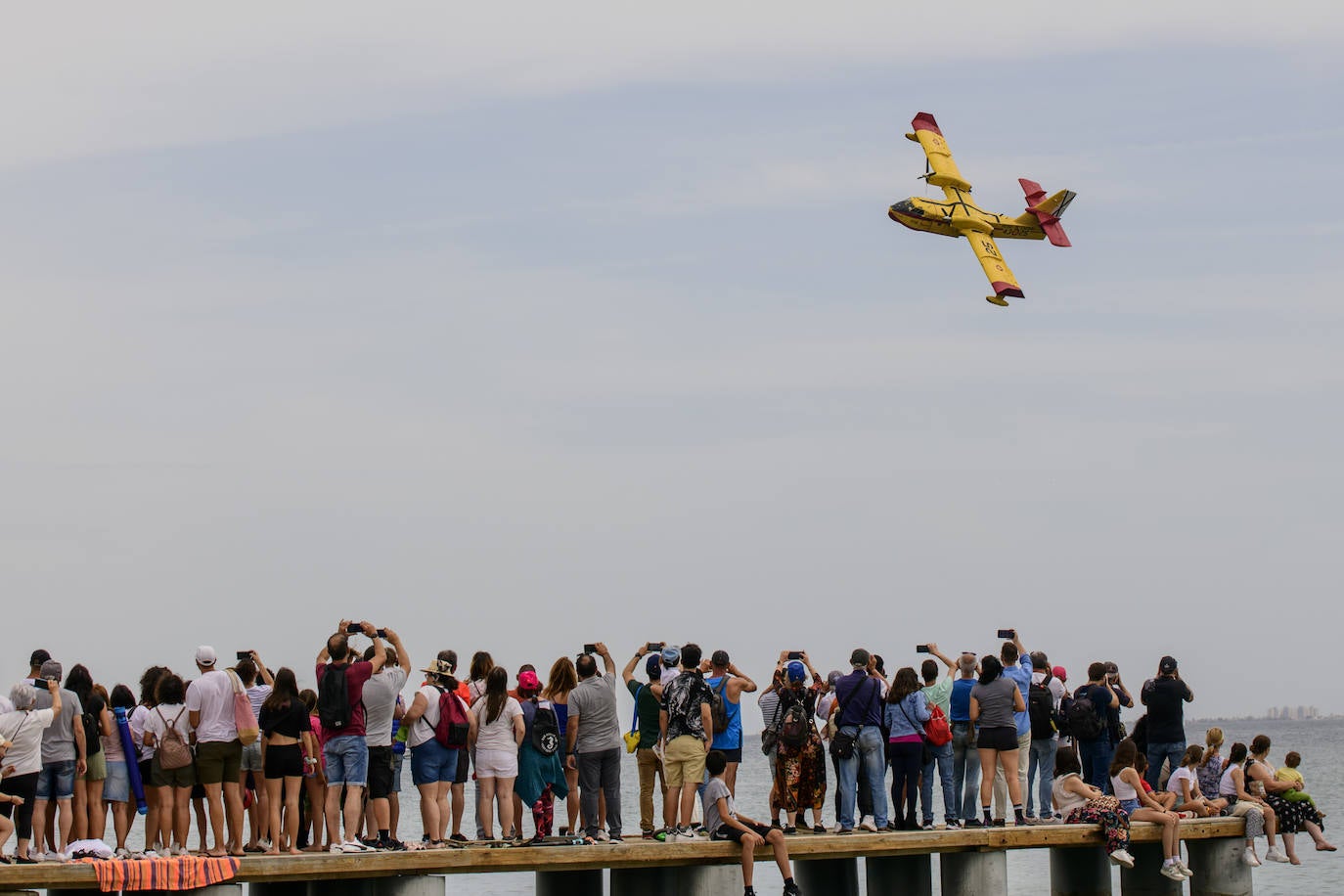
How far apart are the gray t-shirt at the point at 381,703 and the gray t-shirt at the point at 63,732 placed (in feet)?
8.09

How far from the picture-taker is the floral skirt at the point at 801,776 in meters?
17.0

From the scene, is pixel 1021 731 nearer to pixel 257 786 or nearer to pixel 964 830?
pixel 964 830

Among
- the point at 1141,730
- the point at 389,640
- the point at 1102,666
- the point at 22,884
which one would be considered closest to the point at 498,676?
the point at 389,640

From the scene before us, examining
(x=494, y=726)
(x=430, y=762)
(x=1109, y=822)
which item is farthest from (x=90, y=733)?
(x=1109, y=822)

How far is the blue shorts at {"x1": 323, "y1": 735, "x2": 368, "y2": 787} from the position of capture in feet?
49.0

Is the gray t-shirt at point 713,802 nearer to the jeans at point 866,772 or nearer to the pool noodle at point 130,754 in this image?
the jeans at point 866,772

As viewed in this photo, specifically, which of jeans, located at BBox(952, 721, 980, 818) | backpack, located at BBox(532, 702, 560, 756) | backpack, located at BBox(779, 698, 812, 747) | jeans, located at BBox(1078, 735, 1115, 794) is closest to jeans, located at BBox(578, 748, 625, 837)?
backpack, located at BBox(532, 702, 560, 756)

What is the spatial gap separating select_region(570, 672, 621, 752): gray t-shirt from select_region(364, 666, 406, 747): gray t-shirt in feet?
5.89

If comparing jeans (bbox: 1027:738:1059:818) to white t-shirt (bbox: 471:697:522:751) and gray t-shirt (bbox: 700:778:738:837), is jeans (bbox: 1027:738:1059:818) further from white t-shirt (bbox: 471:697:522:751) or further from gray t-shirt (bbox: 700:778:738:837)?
white t-shirt (bbox: 471:697:522:751)

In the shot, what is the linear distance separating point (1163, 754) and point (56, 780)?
12.3 meters

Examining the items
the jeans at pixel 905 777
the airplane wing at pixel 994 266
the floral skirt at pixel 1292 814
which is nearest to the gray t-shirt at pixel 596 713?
the jeans at pixel 905 777

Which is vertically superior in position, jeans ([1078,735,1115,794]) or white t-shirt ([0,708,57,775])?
white t-shirt ([0,708,57,775])

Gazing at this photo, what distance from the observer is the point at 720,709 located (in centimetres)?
1620

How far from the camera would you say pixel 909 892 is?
1822 centimetres
